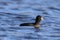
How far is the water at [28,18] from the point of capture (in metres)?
18.4

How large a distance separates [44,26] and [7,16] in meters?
2.83

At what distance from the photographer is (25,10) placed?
78.9 feet

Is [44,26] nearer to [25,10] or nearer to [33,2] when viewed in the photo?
[25,10]

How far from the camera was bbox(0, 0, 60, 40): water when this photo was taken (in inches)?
723

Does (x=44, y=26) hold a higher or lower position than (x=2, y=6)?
lower

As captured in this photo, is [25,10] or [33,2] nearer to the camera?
[25,10]

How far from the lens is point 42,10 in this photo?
24.2 meters

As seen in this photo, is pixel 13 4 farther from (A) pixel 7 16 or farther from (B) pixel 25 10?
(A) pixel 7 16

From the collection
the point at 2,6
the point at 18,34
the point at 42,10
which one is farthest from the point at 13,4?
the point at 18,34

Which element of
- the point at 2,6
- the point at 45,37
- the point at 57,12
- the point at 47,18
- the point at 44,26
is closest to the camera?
the point at 45,37

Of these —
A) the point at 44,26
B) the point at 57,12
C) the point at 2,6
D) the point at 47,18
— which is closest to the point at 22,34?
the point at 44,26

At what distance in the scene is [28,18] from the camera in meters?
21.7

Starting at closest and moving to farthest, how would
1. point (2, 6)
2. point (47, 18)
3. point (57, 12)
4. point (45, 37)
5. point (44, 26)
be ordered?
1. point (45, 37)
2. point (44, 26)
3. point (47, 18)
4. point (57, 12)
5. point (2, 6)

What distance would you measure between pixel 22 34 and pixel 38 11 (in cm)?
555
